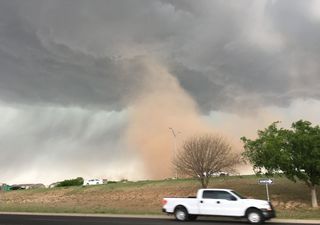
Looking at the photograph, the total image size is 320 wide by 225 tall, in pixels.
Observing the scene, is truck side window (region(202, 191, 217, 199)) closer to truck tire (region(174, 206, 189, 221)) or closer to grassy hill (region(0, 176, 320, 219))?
truck tire (region(174, 206, 189, 221))

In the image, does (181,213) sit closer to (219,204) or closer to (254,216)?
(219,204)

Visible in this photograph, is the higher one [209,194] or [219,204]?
[209,194]

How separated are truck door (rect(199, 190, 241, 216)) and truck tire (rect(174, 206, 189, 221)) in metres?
0.99

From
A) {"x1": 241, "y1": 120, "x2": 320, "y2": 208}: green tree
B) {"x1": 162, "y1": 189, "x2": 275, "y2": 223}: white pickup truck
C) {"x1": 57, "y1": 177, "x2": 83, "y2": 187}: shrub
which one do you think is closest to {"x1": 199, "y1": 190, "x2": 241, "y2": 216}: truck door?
{"x1": 162, "y1": 189, "x2": 275, "y2": 223}: white pickup truck

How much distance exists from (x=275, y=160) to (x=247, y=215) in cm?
2344

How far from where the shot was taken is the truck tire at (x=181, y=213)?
28.2 metres

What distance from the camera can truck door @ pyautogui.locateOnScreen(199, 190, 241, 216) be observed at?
27.0 meters

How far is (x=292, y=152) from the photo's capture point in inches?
1948

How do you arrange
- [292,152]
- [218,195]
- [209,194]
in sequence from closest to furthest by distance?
[218,195], [209,194], [292,152]

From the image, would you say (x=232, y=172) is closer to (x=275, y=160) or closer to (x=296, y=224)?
(x=275, y=160)

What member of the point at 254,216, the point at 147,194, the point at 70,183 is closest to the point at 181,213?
the point at 254,216

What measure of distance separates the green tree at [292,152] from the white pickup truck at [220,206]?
22131mm

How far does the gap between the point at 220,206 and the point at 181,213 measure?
8.28ft

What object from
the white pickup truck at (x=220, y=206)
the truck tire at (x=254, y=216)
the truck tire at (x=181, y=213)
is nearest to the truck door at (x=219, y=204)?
the white pickup truck at (x=220, y=206)
